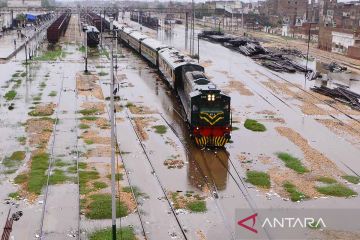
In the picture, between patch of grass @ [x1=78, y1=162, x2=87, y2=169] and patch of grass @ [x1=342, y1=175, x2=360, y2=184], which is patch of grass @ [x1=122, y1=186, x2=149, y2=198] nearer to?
patch of grass @ [x1=78, y1=162, x2=87, y2=169]

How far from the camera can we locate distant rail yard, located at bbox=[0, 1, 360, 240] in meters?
15.3

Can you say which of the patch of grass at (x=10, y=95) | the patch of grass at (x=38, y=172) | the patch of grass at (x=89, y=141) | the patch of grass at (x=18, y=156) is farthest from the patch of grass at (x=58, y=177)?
the patch of grass at (x=10, y=95)

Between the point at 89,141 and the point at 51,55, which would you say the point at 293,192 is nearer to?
the point at 89,141

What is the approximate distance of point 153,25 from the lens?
407ft

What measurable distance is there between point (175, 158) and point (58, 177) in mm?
5442

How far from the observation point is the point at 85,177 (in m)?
19.1

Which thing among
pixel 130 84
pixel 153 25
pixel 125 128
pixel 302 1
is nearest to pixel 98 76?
pixel 130 84

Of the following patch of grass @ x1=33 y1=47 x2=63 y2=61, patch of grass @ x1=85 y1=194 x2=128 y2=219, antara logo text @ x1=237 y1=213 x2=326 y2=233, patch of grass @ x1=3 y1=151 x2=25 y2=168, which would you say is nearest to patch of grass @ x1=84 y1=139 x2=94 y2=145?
patch of grass @ x1=3 y1=151 x2=25 y2=168

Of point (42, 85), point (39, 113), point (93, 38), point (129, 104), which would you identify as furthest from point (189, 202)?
point (93, 38)

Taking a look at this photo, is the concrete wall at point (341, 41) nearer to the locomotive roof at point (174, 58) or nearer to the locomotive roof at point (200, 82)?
the locomotive roof at point (174, 58)

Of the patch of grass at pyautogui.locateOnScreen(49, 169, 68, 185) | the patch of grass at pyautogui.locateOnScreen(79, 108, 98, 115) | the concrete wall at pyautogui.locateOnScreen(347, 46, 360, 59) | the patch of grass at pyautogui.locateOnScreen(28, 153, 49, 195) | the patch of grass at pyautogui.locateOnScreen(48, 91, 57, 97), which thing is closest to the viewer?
the patch of grass at pyautogui.locateOnScreen(28, 153, 49, 195)

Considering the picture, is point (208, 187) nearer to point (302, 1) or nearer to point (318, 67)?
point (318, 67)

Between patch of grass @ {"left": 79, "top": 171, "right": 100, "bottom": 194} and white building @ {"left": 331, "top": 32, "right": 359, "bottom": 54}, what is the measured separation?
51.3 meters

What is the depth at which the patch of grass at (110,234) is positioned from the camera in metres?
14.3
